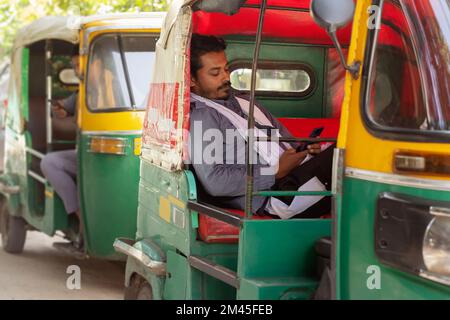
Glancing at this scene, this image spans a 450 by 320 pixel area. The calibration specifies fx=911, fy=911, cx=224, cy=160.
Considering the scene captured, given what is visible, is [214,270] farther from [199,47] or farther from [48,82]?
[48,82]

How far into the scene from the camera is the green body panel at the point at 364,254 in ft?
10.8

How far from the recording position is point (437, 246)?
3236mm

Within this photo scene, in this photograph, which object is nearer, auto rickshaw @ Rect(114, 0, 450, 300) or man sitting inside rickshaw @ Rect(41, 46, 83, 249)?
auto rickshaw @ Rect(114, 0, 450, 300)

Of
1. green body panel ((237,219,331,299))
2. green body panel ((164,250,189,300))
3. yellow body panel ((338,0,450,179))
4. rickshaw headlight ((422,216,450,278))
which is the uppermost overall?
A: yellow body panel ((338,0,450,179))

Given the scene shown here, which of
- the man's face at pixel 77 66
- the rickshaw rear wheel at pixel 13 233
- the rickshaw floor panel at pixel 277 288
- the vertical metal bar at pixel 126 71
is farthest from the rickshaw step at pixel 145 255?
the rickshaw rear wheel at pixel 13 233

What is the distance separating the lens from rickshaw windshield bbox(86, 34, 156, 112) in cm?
826

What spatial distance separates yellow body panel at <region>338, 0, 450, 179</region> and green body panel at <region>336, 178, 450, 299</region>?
0.26 feet

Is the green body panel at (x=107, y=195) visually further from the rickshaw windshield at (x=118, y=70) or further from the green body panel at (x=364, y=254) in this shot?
the green body panel at (x=364, y=254)

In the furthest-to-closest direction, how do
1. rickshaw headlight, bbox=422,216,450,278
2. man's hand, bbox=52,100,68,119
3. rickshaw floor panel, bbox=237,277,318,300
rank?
man's hand, bbox=52,100,68,119
rickshaw floor panel, bbox=237,277,318,300
rickshaw headlight, bbox=422,216,450,278

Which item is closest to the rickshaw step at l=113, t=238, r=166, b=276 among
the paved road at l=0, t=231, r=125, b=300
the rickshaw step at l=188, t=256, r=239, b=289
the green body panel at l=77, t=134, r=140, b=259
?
the rickshaw step at l=188, t=256, r=239, b=289

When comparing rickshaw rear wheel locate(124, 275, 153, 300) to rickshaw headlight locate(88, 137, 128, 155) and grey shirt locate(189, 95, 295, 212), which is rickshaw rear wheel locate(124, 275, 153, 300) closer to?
grey shirt locate(189, 95, 295, 212)
